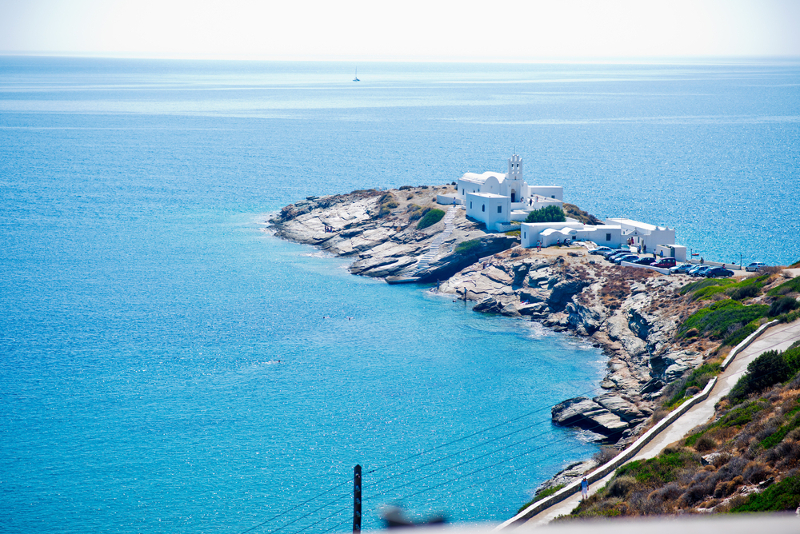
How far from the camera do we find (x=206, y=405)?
168 ft

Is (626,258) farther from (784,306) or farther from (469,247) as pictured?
(784,306)

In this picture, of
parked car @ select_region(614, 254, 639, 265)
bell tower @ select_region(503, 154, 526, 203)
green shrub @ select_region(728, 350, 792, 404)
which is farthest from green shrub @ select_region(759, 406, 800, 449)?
bell tower @ select_region(503, 154, 526, 203)

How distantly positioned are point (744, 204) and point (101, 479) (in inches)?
4122

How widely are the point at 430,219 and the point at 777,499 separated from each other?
72.5m

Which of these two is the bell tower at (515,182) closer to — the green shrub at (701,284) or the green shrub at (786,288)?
the green shrub at (701,284)

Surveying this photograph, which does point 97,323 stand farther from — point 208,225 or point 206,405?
point 208,225

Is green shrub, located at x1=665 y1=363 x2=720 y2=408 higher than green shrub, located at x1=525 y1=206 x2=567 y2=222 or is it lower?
lower

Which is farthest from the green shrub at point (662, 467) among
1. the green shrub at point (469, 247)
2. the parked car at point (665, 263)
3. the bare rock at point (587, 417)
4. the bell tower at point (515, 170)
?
the bell tower at point (515, 170)

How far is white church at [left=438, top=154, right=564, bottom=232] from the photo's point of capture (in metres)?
85.9

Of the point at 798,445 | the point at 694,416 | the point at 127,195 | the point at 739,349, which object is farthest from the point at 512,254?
the point at 127,195

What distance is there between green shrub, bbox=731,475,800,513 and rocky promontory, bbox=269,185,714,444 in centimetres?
2006

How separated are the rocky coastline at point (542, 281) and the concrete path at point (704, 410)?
5.15 meters

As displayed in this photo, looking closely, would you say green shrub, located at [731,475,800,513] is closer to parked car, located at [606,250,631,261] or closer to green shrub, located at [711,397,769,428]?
green shrub, located at [711,397,769,428]

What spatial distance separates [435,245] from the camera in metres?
86.0
